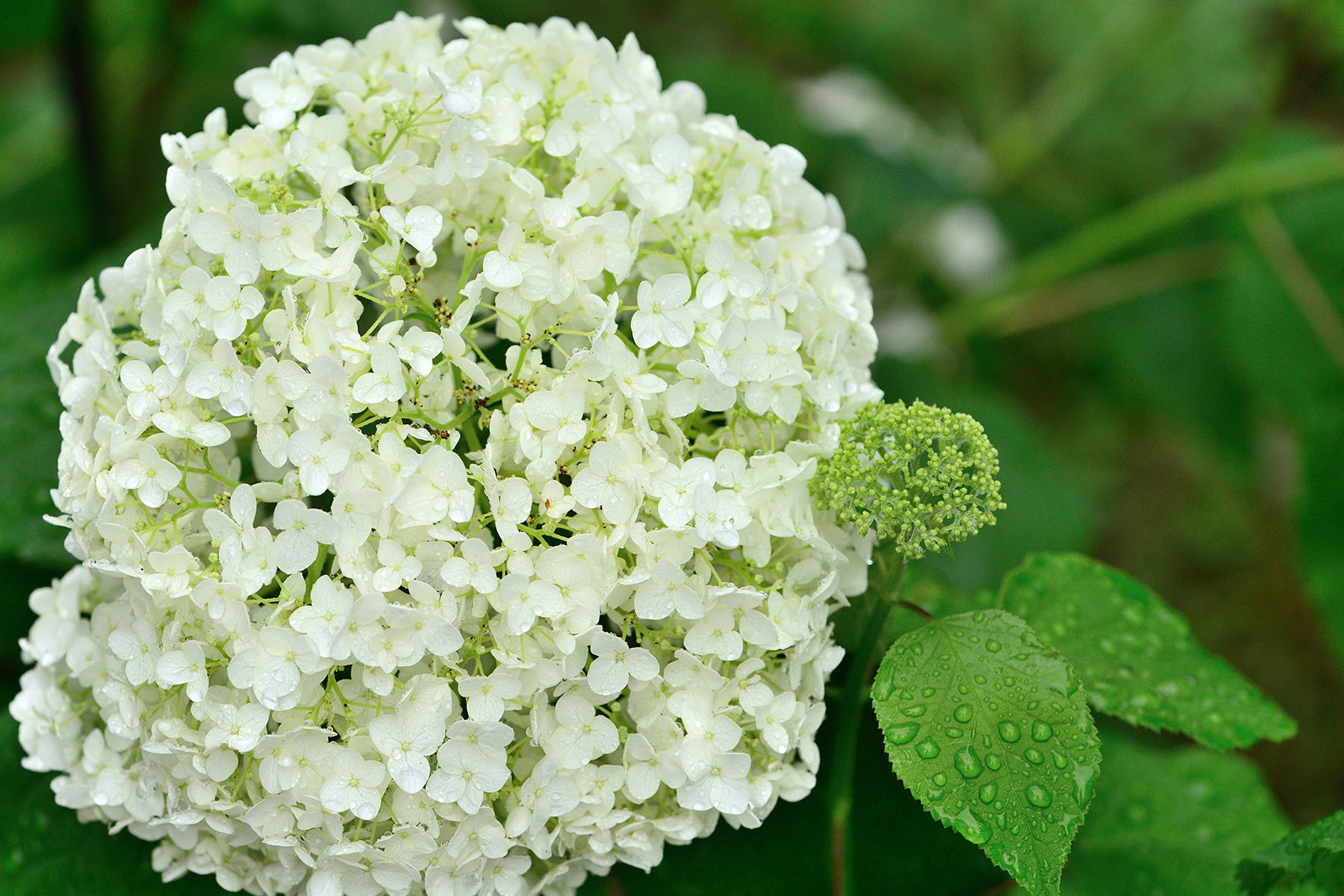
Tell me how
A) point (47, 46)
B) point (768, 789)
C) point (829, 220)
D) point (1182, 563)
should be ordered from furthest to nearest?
point (1182, 563) → point (47, 46) → point (829, 220) → point (768, 789)

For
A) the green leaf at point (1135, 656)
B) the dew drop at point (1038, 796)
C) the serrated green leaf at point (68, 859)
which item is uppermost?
the green leaf at point (1135, 656)

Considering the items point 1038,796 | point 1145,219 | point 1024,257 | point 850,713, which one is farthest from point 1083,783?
point 1024,257

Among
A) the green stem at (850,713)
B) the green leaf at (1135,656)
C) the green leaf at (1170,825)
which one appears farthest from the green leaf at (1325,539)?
Result: the green stem at (850,713)

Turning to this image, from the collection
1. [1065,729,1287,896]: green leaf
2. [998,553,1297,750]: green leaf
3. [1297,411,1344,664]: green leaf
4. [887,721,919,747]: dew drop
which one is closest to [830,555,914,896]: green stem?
[887,721,919,747]: dew drop

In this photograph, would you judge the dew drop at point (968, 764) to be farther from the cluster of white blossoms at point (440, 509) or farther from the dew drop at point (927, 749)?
the cluster of white blossoms at point (440, 509)

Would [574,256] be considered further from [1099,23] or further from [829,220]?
[1099,23]

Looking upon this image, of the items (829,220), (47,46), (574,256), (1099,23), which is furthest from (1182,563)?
(47,46)

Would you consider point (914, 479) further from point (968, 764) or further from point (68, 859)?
point (68, 859)

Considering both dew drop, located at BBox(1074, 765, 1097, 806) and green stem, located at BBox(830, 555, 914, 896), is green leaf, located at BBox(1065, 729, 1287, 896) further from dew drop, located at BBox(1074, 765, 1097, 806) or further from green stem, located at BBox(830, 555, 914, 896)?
dew drop, located at BBox(1074, 765, 1097, 806)
